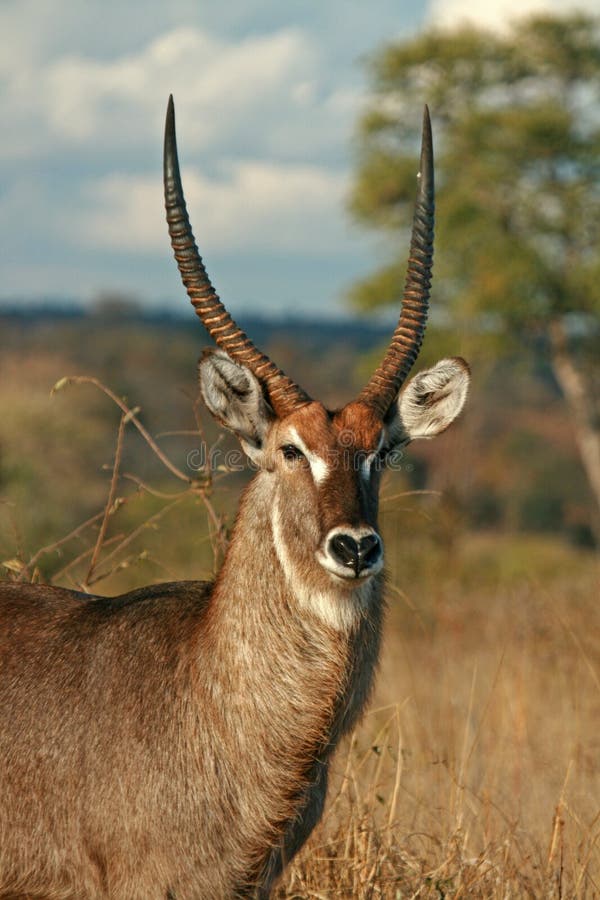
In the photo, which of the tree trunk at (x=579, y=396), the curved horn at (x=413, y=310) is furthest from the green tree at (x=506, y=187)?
the curved horn at (x=413, y=310)

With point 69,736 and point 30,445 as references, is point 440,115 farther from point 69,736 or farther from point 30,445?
point 69,736

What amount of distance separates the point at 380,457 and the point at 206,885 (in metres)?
1.89

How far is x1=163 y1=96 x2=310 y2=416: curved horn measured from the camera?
5305 millimetres

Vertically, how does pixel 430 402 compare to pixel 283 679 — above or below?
above

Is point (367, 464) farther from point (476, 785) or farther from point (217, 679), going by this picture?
point (476, 785)

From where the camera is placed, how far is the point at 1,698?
16.6 feet

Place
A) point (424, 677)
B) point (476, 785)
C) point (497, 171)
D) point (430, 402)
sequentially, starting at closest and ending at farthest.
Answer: point (430, 402) → point (476, 785) → point (424, 677) → point (497, 171)

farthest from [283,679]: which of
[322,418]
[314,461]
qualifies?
[322,418]

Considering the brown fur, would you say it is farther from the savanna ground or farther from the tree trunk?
the tree trunk

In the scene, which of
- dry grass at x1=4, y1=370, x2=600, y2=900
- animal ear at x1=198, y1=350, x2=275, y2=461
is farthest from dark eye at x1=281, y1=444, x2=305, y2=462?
dry grass at x1=4, y1=370, x2=600, y2=900

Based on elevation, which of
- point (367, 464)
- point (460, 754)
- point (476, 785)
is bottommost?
point (476, 785)

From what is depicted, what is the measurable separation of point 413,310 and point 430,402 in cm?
45

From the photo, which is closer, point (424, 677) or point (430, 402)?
point (430, 402)

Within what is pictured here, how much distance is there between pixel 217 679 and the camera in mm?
5020
